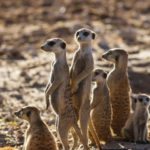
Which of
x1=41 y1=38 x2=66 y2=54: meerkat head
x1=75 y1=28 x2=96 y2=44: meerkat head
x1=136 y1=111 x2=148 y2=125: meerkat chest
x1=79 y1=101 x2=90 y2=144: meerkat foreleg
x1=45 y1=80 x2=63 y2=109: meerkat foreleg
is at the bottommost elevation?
x1=136 y1=111 x2=148 y2=125: meerkat chest

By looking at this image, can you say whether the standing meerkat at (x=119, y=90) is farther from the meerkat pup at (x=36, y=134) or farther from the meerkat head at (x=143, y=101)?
the meerkat pup at (x=36, y=134)

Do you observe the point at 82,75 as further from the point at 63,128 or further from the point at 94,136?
the point at 94,136

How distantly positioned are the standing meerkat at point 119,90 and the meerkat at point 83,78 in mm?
1098

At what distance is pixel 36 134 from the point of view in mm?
5648

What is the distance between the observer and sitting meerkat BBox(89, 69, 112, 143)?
6473mm

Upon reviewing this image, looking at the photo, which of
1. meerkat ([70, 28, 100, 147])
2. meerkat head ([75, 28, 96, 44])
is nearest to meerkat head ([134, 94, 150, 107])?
meerkat ([70, 28, 100, 147])

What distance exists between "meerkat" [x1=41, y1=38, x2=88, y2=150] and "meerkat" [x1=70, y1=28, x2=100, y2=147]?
0.48 ft

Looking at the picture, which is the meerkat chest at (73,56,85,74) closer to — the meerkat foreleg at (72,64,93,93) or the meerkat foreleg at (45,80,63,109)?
the meerkat foreleg at (72,64,93,93)

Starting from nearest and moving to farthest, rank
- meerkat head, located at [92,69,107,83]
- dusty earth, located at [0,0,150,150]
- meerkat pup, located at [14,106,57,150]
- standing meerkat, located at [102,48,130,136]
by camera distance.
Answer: meerkat pup, located at [14,106,57,150] < meerkat head, located at [92,69,107,83] < standing meerkat, located at [102,48,130,136] < dusty earth, located at [0,0,150,150]

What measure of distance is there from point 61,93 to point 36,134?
1.94 feet

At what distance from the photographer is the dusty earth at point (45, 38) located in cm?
847

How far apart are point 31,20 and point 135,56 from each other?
6367 mm

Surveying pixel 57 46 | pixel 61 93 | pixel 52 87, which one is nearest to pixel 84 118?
pixel 61 93

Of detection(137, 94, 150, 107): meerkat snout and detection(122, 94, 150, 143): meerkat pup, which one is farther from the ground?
detection(137, 94, 150, 107): meerkat snout
